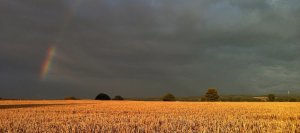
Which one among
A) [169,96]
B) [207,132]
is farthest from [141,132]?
[169,96]

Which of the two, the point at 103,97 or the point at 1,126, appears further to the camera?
the point at 103,97

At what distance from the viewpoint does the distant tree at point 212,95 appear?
10038 cm

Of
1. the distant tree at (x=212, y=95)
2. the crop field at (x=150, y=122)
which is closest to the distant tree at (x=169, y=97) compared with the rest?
the distant tree at (x=212, y=95)

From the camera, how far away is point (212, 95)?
330 feet

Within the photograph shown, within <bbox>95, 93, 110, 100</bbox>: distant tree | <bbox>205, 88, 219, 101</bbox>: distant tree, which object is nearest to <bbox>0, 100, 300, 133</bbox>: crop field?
<bbox>205, 88, 219, 101</bbox>: distant tree

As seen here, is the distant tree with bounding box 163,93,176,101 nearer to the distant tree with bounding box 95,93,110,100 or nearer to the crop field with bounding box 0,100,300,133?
the distant tree with bounding box 95,93,110,100

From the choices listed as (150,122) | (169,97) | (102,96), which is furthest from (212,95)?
(150,122)

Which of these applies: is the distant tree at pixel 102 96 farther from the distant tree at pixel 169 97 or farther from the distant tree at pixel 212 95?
the distant tree at pixel 212 95

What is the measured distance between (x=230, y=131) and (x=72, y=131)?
5866 millimetres

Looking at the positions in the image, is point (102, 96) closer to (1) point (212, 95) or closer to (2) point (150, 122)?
(1) point (212, 95)

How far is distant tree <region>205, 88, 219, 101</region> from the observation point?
10038cm

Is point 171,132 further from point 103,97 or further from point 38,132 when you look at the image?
point 103,97

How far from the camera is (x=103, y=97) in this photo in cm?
10431

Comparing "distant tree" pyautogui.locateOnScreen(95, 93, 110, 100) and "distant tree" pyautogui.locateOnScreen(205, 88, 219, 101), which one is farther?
"distant tree" pyautogui.locateOnScreen(95, 93, 110, 100)
